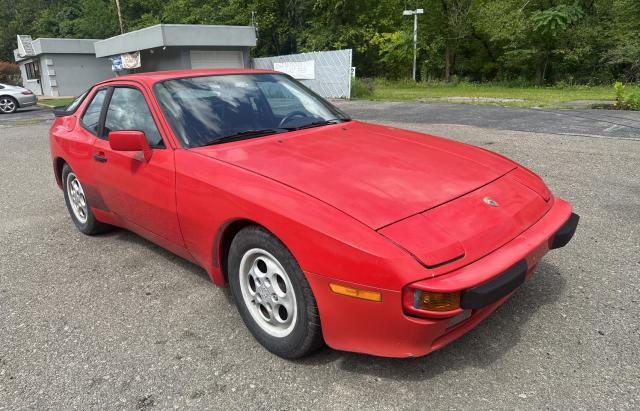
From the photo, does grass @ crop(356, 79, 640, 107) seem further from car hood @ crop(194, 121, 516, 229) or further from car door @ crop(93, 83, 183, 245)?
car door @ crop(93, 83, 183, 245)

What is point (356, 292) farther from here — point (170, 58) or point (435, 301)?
point (170, 58)

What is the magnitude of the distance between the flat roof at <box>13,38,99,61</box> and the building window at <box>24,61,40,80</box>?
1471mm

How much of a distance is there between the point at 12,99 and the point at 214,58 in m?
9.93

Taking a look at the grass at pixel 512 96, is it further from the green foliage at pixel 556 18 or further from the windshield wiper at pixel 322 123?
the windshield wiper at pixel 322 123

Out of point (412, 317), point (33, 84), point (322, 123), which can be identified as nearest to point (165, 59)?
point (33, 84)

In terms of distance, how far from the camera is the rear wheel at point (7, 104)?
20.2 m

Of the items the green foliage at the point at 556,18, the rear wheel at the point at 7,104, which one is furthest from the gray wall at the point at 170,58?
the green foliage at the point at 556,18

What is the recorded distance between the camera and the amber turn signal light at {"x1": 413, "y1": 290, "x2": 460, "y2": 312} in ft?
6.18

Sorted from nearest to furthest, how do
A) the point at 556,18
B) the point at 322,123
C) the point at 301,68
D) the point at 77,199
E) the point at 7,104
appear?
→ 1. the point at 322,123
2. the point at 77,199
3. the point at 7,104
4. the point at 301,68
5. the point at 556,18

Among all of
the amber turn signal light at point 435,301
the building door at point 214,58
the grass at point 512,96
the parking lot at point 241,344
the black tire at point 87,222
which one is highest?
the building door at point 214,58

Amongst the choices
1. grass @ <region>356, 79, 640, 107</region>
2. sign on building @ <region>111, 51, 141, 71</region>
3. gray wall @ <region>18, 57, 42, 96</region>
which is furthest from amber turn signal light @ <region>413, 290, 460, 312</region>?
gray wall @ <region>18, 57, 42, 96</region>

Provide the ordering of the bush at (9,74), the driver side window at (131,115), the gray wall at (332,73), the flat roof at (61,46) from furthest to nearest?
the bush at (9,74) → the flat roof at (61,46) → the gray wall at (332,73) → the driver side window at (131,115)

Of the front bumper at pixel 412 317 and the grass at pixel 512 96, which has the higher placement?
the front bumper at pixel 412 317

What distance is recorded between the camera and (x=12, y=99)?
20328 millimetres
